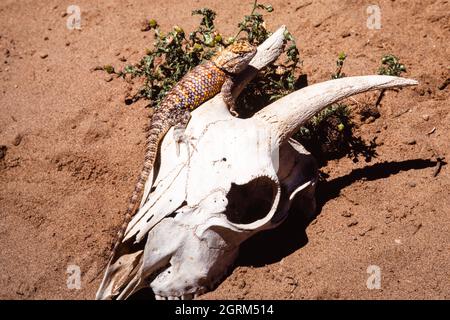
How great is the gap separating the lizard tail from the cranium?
0.28ft

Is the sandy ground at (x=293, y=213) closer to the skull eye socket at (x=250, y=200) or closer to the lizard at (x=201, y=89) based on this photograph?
the skull eye socket at (x=250, y=200)

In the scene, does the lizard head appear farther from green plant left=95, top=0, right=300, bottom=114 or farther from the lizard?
green plant left=95, top=0, right=300, bottom=114

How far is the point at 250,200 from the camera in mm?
3682

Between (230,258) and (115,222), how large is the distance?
3.91 feet

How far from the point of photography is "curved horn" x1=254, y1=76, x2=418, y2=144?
3.46 m

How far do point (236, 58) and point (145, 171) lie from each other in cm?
146

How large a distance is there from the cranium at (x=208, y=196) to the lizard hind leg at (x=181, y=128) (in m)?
0.04

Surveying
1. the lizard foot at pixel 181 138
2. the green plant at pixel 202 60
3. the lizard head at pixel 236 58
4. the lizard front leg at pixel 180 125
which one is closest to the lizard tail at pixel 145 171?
the lizard front leg at pixel 180 125

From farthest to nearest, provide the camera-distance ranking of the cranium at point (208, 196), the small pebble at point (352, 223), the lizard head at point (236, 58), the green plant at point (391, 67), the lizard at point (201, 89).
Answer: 1. the green plant at point (391, 67)
2. the lizard head at point (236, 58)
3. the lizard at point (201, 89)
4. the small pebble at point (352, 223)
5. the cranium at point (208, 196)

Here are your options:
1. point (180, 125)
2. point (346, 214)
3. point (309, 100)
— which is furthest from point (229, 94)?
point (346, 214)

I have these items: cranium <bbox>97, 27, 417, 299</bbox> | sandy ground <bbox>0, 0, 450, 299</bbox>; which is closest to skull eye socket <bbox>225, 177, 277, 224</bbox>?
cranium <bbox>97, 27, 417, 299</bbox>

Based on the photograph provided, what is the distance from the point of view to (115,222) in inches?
159

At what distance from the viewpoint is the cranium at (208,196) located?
310 cm

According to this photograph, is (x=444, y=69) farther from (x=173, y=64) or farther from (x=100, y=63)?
(x=100, y=63)
